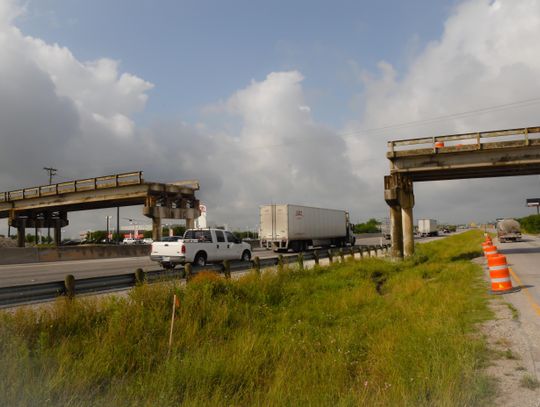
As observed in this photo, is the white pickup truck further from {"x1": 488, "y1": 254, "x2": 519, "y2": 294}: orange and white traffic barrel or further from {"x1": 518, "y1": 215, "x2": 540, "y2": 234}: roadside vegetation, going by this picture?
{"x1": 518, "y1": 215, "x2": 540, "y2": 234}: roadside vegetation

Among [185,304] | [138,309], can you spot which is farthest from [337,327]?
[138,309]

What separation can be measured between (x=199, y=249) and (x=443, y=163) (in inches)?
567

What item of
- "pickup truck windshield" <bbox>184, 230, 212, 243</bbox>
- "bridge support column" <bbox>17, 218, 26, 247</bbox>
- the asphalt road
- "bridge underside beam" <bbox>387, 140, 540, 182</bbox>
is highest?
"bridge underside beam" <bbox>387, 140, 540, 182</bbox>

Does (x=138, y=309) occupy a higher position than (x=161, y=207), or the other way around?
(x=161, y=207)

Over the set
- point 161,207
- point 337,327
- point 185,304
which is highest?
point 161,207

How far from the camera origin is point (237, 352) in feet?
23.4

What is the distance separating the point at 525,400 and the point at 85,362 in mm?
5282

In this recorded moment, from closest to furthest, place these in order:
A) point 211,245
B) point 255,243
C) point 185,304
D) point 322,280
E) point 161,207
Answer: point 185,304 < point 322,280 < point 211,245 < point 161,207 < point 255,243

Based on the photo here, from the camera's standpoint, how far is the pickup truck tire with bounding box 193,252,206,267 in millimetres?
20650

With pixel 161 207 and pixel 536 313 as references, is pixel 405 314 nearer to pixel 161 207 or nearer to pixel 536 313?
pixel 536 313

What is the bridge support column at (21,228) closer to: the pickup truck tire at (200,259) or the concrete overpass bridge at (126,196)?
the concrete overpass bridge at (126,196)

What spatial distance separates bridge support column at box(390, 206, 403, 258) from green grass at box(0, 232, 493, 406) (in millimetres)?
14658

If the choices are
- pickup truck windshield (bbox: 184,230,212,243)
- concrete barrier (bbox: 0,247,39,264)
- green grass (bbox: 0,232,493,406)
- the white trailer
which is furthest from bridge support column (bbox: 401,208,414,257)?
the white trailer

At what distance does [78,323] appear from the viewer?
7.72 meters
